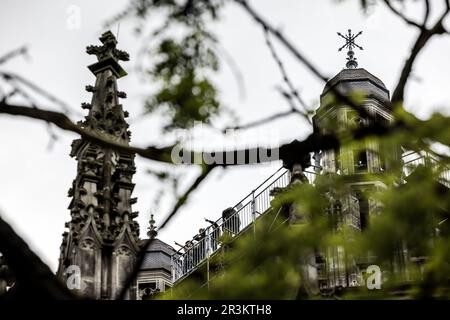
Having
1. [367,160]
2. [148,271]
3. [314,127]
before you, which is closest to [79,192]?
[314,127]

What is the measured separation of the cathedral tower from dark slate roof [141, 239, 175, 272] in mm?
28640

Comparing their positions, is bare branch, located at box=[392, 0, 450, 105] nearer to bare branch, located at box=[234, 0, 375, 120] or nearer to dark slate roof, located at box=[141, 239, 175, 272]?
bare branch, located at box=[234, 0, 375, 120]

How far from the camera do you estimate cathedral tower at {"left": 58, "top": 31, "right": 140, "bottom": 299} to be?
1479 cm

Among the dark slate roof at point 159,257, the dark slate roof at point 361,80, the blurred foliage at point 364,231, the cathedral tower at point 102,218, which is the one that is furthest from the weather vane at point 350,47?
the blurred foliage at point 364,231

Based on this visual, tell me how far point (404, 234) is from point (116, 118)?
7960 mm

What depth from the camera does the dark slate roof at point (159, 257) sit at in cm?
4530

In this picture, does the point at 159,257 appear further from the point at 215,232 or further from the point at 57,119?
the point at 57,119

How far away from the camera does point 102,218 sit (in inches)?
600

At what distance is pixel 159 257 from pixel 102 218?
31539 millimetres

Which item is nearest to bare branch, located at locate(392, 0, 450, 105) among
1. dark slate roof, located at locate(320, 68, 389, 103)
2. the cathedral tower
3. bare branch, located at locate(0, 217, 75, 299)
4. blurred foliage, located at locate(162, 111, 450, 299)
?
blurred foliage, located at locate(162, 111, 450, 299)

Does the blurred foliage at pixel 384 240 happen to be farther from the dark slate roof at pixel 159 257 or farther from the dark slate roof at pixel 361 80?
the dark slate roof at pixel 159 257

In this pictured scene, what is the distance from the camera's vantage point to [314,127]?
884 centimetres

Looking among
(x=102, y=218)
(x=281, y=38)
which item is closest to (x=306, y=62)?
Answer: (x=281, y=38)
